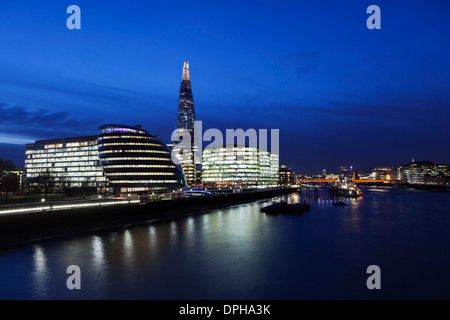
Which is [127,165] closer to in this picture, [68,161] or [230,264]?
[68,161]

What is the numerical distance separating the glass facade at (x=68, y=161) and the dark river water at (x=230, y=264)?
262ft

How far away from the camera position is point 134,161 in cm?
10394

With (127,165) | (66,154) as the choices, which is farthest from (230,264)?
(66,154)

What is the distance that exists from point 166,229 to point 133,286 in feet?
84.1

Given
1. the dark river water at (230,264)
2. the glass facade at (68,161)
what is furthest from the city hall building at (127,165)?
the dark river water at (230,264)

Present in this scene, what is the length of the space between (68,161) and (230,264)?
119 m

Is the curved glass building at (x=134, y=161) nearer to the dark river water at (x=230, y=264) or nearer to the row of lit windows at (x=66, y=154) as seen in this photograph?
the row of lit windows at (x=66, y=154)

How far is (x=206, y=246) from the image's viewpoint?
35938mm

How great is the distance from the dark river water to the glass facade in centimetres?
7990

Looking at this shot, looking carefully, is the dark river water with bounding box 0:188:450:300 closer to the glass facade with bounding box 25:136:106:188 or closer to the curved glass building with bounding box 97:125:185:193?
the curved glass building with bounding box 97:125:185:193

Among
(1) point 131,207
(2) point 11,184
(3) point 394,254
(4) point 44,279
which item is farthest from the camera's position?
(2) point 11,184

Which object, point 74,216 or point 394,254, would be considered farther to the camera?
point 74,216
